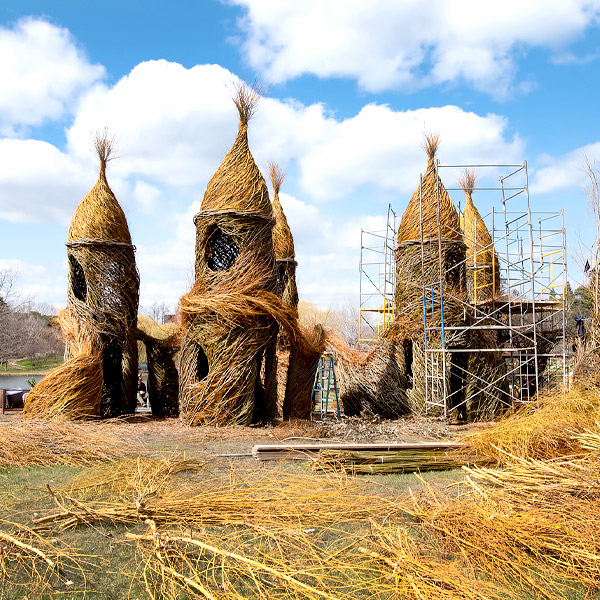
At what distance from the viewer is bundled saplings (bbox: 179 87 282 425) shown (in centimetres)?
922

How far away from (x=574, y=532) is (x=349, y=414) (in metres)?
9.21

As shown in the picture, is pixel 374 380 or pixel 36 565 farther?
pixel 374 380

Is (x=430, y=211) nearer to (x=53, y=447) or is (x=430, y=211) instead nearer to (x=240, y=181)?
(x=240, y=181)

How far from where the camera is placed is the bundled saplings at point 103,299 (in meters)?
10.1

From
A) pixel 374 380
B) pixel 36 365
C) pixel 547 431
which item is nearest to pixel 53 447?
pixel 547 431

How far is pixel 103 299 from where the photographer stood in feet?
34.0

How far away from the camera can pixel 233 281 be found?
31.4 ft

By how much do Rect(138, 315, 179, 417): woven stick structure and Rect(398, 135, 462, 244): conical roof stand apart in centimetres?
533

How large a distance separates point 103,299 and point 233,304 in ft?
9.10

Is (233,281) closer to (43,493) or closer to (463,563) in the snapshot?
(43,493)

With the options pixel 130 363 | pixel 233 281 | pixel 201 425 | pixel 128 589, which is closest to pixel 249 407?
pixel 201 425

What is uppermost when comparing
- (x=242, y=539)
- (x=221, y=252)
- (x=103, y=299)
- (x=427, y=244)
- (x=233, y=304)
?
(x=427, y=244)

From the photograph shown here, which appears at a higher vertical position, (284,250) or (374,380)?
(284,250)

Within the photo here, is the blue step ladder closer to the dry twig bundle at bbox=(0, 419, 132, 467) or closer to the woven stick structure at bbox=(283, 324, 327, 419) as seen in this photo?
the woven stick structure at bbox=(283, 324, 327, 419)
